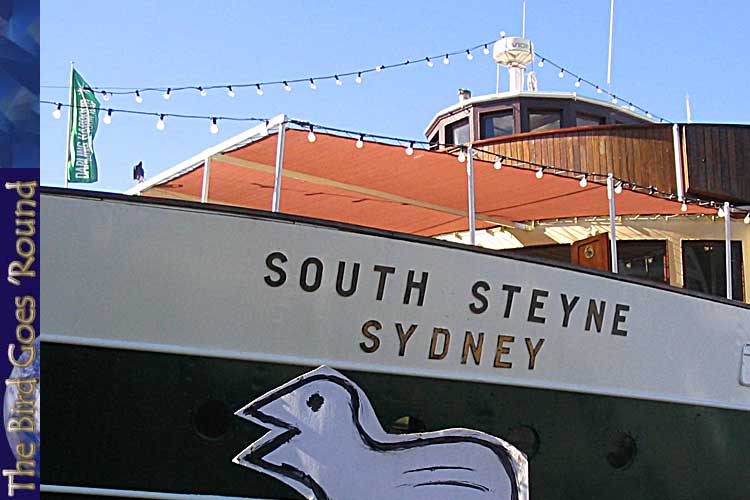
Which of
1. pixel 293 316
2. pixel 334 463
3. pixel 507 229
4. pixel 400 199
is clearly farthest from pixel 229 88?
pixel 334 463

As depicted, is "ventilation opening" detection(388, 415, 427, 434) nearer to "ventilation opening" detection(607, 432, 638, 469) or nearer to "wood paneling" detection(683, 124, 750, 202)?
"ventilation opening" detection(607, 432, 638, 469)

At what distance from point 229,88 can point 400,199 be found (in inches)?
71.1

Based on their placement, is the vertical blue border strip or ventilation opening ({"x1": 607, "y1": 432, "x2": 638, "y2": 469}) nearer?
the vertical blue border strip

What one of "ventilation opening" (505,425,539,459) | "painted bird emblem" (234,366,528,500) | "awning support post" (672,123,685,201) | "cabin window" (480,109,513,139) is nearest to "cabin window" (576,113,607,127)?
"cabin window" (480,109,513,139)

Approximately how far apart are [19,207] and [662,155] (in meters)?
6.18

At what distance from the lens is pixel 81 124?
307 inches

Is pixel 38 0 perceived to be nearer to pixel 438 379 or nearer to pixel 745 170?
pixel 438 379

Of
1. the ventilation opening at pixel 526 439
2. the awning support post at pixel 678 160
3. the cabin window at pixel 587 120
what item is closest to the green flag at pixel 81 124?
the ventilation opening at pixel 526 439

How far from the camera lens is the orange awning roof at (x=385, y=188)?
23.2ft

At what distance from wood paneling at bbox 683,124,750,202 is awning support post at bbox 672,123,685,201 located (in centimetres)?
4

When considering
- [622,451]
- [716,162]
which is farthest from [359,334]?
[716,162]

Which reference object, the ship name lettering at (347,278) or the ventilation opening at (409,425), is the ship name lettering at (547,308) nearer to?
the ship name lettering at (347,278)

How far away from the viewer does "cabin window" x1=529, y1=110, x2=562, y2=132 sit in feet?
32.3

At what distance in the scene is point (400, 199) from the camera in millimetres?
8461
